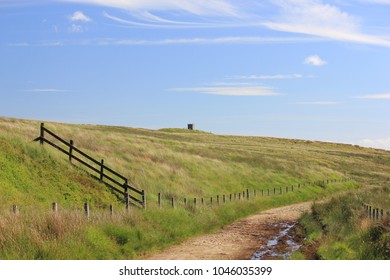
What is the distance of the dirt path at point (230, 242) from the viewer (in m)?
17.4

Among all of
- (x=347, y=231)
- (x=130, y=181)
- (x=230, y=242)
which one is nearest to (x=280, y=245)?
(x=230, y=242)

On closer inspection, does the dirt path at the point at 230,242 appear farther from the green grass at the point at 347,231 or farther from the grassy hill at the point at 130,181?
the green grass at the point at 347,231

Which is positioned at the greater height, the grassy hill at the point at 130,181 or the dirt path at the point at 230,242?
the grassy hill at the point at 130,181

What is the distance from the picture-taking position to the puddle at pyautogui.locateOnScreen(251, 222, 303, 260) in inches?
686

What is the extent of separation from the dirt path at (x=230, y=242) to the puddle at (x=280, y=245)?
26 cm

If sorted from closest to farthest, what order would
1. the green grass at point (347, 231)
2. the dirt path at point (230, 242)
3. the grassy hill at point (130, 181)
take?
the green grass at point (347, 231), the grassy hill at point (130, 181), the dirt path at point (230, 242)

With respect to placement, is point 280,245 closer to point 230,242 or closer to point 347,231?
point 230,242

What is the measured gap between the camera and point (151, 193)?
115ft

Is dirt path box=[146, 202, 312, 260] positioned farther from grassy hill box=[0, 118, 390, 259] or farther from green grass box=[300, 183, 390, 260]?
green grass box=[300, 183, 390, 260]

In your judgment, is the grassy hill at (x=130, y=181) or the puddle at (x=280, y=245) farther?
the puddle at (x=280, y=245)

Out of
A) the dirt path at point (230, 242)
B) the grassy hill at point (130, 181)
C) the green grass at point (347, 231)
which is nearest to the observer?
the green grass at point (347, 231)

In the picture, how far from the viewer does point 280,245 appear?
20.3 meters

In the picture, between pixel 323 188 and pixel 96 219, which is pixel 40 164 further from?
pixel 323 188

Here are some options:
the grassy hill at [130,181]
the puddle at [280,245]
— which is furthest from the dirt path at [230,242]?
the grassy hill at [130,181]
